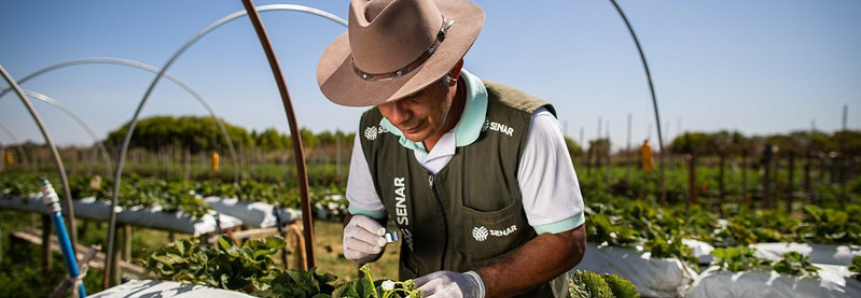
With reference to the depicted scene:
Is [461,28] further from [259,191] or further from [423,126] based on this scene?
[259,191]

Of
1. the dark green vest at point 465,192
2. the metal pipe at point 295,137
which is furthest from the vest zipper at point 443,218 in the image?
the metal pipe at point 295,137

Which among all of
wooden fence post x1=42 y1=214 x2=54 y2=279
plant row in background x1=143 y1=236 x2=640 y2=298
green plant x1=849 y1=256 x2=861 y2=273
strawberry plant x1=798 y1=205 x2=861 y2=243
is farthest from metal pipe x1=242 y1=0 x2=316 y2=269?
wooden fence post x1=42 y1=214 x2=54 y2=279

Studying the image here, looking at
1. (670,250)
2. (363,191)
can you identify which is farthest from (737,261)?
(363,191)

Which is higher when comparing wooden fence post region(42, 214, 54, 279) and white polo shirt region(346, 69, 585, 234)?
white polo shirt region(346, 69, 585, 234)

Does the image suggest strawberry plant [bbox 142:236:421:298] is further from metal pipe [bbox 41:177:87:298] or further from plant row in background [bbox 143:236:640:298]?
metal pipe [bbox 41:177:87:298]

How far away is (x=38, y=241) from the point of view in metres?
8.16

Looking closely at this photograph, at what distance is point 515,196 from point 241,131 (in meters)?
50.3

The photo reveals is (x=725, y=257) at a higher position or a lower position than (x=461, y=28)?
lower

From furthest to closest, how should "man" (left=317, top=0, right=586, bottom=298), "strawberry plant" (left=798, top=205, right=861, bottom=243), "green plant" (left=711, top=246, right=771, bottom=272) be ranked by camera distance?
"strawberry plant" (left=798, top=205, right=861, bottom=243)
"green plant" (left=711, top=246, right=771, bottom=272)
"man" (left=317, top=0, right=586, bottom=298)

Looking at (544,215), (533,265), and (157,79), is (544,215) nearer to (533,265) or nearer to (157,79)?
(533,265)

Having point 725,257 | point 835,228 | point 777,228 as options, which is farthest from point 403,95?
point 777,228

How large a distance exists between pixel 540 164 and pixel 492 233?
0.30 meters

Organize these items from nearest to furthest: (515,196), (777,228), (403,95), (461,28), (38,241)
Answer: (403,95) → (461,28) → (515,196) → (777,228) → (38,241)

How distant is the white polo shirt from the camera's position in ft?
4.41
